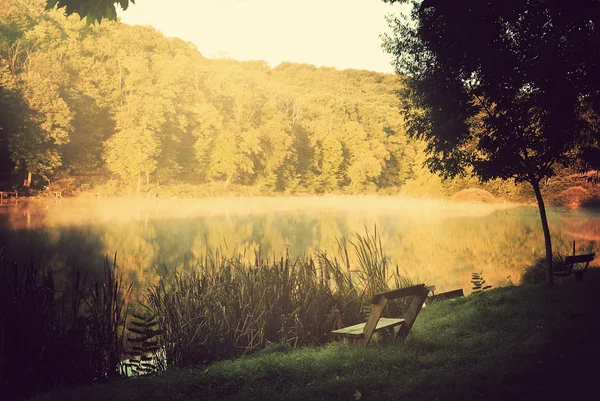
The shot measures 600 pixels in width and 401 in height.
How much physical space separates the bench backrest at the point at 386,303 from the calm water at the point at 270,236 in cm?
479

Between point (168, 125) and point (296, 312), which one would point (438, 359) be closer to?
point (296, 312)

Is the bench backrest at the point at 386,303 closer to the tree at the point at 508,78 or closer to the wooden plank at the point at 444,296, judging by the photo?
the tree at the point at 508,78

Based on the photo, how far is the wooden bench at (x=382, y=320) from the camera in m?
6.25

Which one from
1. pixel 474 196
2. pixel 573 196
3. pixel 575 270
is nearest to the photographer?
pixel 575 270

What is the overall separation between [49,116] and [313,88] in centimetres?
7184

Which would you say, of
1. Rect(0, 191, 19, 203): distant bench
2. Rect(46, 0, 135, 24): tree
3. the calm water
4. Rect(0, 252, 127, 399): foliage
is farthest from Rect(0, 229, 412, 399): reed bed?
Rect(0, 191, 19, 203): distant bench

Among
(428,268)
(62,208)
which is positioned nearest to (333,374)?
(428,268)

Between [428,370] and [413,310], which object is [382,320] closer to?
[413,310]

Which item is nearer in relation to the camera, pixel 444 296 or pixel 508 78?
pixel 508 78

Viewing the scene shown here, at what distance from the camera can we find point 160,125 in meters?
54.5

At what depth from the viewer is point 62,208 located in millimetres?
38375

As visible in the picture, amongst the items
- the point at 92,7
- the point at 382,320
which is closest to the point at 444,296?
the point at 382,320

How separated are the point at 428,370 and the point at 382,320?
1558 millimetres

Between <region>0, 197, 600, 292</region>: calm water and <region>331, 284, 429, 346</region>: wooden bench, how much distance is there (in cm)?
479
